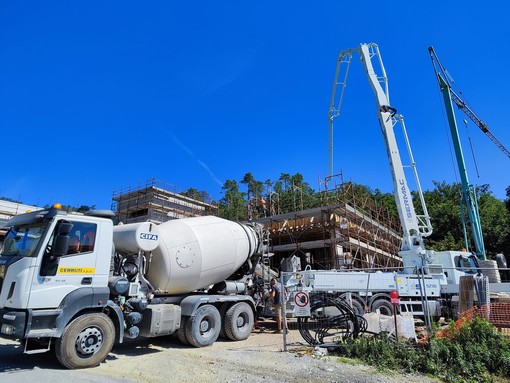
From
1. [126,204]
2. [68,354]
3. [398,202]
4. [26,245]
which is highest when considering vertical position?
[126,204]

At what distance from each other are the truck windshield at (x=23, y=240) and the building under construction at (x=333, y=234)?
14.4 metres

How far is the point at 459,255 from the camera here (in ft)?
53.5

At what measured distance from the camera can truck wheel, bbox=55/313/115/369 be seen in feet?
21.2

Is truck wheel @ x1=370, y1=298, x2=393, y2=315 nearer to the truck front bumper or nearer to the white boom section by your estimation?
the white boom section

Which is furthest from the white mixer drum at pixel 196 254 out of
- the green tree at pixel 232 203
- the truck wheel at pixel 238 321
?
the green tree at pixel 232 203

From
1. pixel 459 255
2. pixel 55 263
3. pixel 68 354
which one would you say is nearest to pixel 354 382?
pixel 68 354

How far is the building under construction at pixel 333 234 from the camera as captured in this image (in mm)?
21984

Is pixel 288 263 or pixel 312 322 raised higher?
pixel 288 263

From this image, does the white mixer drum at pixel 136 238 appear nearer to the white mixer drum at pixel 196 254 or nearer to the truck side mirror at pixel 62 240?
the white mixer drum at pixel 196 254

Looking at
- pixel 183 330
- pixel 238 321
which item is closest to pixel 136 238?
pixel 183 330

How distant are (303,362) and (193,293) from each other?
3.92m

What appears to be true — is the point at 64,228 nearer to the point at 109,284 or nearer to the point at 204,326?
the point at 109,284

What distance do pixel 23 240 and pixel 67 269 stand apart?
1.08 m

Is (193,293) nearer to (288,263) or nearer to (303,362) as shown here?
(303,362)
